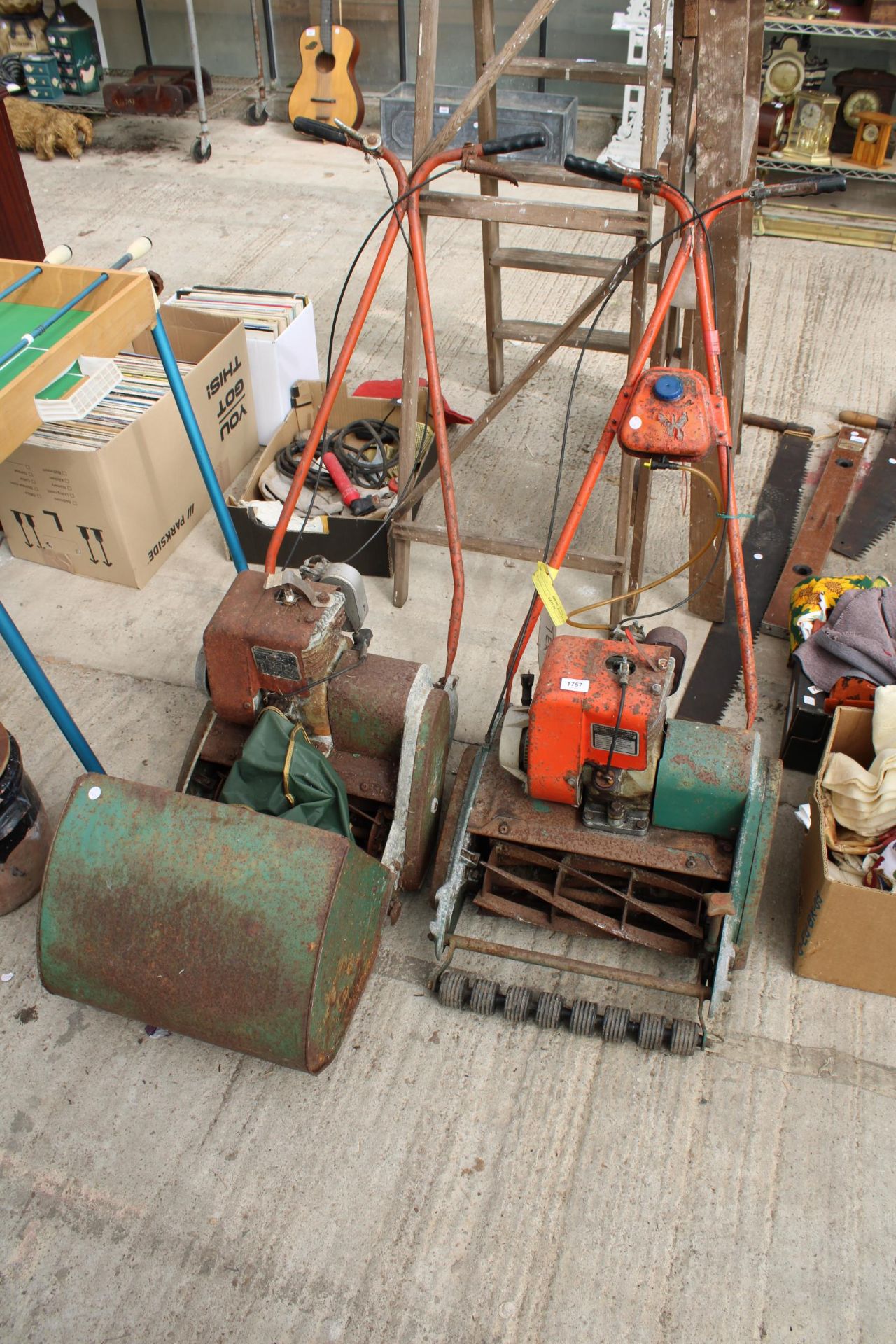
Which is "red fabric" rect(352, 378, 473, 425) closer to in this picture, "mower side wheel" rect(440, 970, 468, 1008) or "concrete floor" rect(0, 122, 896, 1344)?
"concrete floor" rect(0, 122, 896, 1344)

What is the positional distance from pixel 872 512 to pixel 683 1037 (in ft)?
7.69

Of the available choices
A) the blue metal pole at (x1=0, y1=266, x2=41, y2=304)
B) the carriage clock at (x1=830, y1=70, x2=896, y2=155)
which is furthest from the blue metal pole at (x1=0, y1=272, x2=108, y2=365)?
the carriage clock at (x1=830, y1=70, x2=896, y2=155)

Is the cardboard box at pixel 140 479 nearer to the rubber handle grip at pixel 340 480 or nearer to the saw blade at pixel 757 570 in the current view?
the rubber handle grip at pixel 340 480

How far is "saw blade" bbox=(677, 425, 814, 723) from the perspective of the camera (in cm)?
314

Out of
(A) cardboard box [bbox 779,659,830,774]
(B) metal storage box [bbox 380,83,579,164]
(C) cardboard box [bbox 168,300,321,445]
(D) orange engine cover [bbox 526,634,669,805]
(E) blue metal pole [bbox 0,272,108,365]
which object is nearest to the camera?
(D) orange engine cover [bbox 526,634,669,805]

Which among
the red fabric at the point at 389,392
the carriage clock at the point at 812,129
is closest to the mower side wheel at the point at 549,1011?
the red fabric at the point at 389,392

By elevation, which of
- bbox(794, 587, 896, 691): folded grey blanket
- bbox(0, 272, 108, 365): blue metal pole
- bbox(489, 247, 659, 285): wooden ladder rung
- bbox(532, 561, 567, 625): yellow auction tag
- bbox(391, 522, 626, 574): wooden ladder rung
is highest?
bbox(0, 272, 108, 365): blue metal pole

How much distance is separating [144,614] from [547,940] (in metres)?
1.82

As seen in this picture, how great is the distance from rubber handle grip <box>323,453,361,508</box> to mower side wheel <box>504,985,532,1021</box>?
5.94 ft

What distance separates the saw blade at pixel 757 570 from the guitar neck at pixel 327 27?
4563 mm

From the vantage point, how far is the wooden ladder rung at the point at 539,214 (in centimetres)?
264

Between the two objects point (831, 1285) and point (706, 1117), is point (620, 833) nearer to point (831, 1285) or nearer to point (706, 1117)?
point (706, 1117)

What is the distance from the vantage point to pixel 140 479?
341cm

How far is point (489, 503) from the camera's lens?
3875mm
